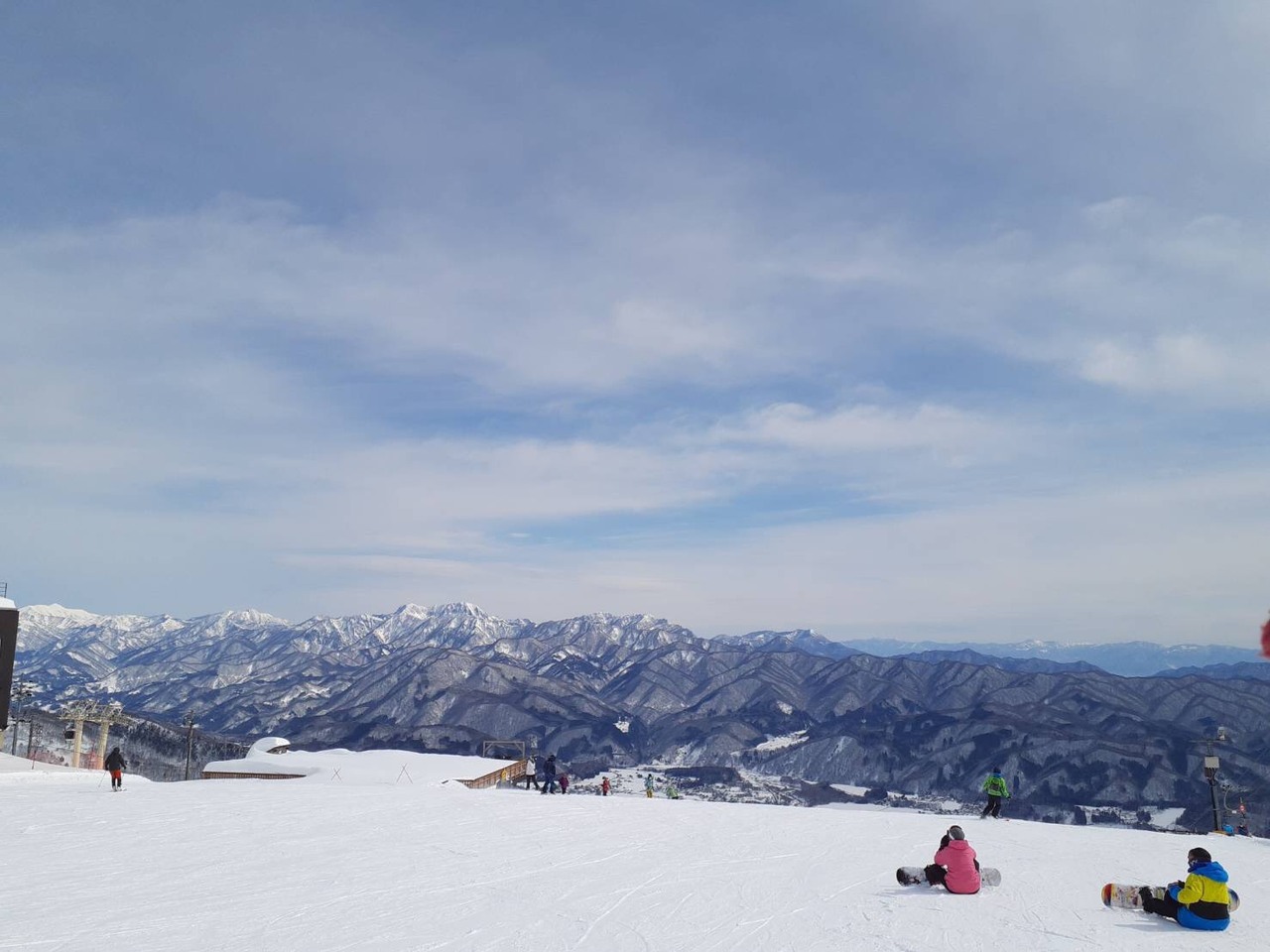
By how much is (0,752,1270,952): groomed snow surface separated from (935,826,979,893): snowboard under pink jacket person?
30 centimetres

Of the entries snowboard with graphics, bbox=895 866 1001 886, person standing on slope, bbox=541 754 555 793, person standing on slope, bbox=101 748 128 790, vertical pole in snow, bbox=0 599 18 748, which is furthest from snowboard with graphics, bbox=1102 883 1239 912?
vertical pole in snow, bbox=0 599 18 748

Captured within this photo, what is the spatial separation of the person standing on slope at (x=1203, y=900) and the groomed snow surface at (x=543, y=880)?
0.91 ft

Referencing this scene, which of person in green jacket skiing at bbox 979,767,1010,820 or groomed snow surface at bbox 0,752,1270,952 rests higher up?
groomed snow surface at bbox 0,752,1270,952

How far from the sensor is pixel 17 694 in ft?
Answer: 209

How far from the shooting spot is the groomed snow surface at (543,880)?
11188 millimetres

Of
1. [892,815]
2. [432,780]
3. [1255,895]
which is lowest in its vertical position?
[432,780]

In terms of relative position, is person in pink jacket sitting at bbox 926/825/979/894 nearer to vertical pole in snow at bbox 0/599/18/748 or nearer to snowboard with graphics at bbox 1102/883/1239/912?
snowboard with graphics at bbox 1102/883/1239/912

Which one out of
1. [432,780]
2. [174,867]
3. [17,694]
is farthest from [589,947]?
[17,694]

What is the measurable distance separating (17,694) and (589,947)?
73359 mm

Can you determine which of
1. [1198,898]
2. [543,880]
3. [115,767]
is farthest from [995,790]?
[115,767]

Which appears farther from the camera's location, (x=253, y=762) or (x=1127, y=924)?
(x=253, y=762)

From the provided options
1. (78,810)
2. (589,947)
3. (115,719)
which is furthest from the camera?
(115,719)

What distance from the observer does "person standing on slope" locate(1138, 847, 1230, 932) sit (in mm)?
11891

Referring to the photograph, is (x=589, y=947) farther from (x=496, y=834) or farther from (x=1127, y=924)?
(x=496, y=834)
